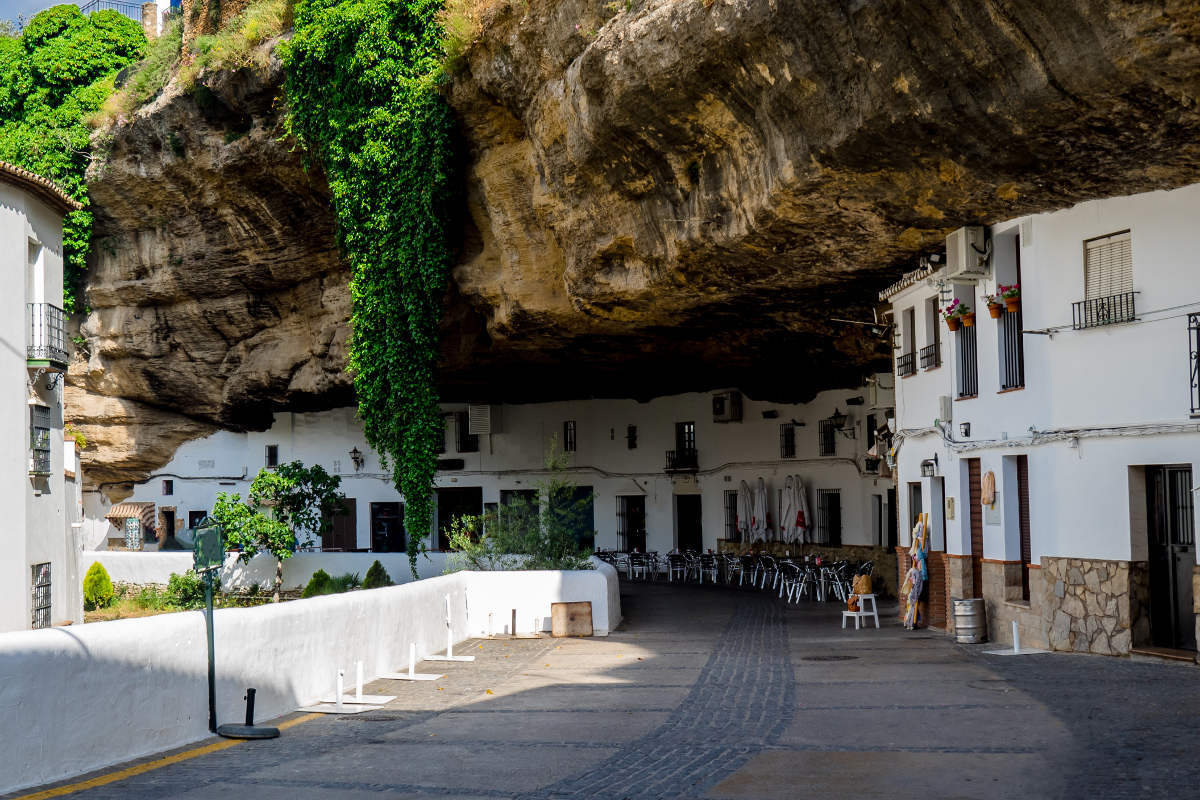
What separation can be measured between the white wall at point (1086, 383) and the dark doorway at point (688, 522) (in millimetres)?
16260

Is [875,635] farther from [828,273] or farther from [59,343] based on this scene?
[59,343]

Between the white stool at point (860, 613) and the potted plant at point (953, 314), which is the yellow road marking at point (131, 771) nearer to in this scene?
the white stool at point (860, 613)

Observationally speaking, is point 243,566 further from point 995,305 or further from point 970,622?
point 995,305

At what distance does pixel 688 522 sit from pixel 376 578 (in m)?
10.3

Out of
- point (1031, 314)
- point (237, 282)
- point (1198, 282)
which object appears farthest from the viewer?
point (237, 282)

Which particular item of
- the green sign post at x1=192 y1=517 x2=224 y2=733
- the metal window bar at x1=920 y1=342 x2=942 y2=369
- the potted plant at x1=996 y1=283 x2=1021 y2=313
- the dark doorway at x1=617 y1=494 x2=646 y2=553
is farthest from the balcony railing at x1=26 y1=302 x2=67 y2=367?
the dark doorway at x1=617 y1=494 x2=646 y2=553

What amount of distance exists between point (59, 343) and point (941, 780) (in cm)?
1837

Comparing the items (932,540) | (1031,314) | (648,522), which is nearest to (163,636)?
(1031,314)

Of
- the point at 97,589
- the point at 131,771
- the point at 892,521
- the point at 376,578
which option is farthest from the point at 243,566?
the point at 131,771

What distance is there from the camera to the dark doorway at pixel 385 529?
113ft

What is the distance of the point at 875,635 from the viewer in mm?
17141

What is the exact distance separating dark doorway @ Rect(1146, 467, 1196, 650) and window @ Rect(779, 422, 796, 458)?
15.9m

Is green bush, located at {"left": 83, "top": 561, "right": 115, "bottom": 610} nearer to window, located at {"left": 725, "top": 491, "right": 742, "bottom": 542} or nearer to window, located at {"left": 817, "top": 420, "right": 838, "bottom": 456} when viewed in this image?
window, located at {"left": 725, "top": 491, "right": 742, "bottom": 542}

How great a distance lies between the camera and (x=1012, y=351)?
1527 cm
